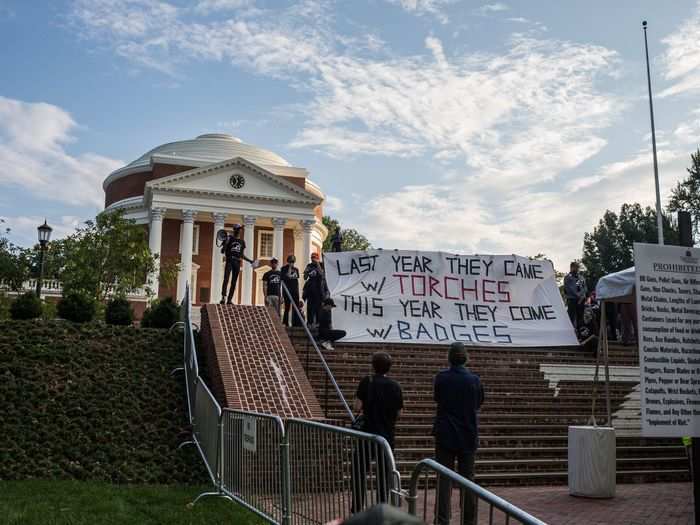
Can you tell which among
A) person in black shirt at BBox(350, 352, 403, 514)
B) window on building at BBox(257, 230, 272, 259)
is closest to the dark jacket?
person in black shirt at BBox(350, 352, 403, 514)

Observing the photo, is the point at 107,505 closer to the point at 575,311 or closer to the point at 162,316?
the point at 162,316

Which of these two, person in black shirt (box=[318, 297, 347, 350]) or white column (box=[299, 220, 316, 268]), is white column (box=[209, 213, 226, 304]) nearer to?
white column (box=[299, 220, 316, 268])

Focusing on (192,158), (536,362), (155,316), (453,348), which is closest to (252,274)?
(192,158)

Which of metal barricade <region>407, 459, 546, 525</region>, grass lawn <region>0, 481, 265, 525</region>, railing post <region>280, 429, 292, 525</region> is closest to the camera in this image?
metal barricade <region>407, 459, 546, 525</region>

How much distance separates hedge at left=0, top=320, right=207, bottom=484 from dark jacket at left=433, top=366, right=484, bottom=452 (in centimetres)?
437

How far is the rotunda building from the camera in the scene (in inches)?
2058

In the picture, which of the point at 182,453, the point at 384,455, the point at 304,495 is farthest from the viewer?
the point at 182,453

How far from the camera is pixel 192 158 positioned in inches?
2371

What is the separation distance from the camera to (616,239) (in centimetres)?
7062

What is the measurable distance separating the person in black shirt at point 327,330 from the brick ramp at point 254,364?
0.99m

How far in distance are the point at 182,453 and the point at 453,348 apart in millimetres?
5358

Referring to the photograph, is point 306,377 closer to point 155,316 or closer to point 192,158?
point 155,316

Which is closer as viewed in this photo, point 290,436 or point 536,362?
point 290,436

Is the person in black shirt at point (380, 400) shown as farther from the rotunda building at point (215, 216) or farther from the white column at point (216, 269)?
the white column at point (216, 269)
